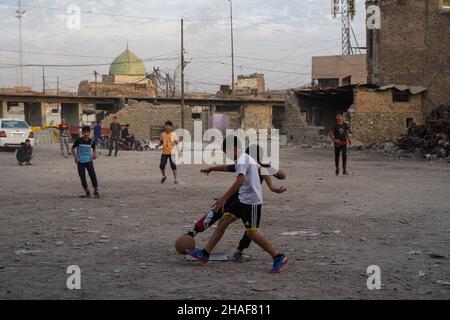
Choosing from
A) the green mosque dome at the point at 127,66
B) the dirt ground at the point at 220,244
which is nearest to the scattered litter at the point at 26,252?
the dirt ground at the point at 220,244

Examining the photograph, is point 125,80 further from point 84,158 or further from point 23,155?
point 84,158

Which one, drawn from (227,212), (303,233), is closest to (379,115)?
(303,233)

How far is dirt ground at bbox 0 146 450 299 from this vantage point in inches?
187

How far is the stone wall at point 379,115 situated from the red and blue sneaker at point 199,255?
25.3 metres

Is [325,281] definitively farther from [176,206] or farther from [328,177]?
[328,177]

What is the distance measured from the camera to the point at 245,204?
551 centimetres

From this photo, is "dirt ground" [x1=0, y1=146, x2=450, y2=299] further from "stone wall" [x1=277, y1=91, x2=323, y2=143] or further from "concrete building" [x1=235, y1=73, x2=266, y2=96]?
"concrete building" [x1=235, y1=73, x2=266, y2=96]

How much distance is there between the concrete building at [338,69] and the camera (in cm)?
5262

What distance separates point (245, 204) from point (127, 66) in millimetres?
64237

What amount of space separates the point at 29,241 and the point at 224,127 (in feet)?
139

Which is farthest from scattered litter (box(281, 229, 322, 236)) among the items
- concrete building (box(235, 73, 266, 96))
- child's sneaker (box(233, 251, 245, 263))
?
concrete building (box(235, 73, 266, 96))

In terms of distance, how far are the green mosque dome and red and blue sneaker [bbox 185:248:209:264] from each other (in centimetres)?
6251
